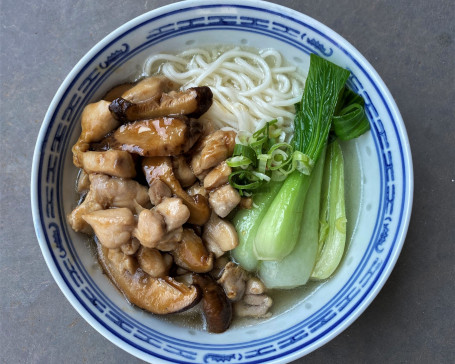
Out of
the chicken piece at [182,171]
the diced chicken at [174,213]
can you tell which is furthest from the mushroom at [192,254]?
the chicken piece at [182,171]

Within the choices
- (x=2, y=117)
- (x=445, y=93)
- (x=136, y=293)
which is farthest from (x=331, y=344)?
(x=2, y=117)

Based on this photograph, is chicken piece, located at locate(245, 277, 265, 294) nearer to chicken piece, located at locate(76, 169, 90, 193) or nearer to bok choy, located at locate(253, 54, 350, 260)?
bok choy, located at locate(253, 54, 350, 260)

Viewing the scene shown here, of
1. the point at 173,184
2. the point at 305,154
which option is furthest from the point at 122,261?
the point at 305,154

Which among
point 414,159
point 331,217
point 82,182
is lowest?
point 82,182

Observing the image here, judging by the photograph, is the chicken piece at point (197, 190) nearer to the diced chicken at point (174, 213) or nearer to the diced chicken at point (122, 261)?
the diced chicken at point (174, 213)

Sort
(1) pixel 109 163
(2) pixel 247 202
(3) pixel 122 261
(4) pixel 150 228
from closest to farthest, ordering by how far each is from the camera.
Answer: (4) pixel 150 228
(1) pixel 109 163
(3) pixel 122 261
(2) pixel 247 202

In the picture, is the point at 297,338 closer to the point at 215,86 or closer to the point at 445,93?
the point at 215,86

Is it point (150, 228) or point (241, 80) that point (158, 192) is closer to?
point (150, 228)

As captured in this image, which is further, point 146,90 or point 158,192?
point 146,90
